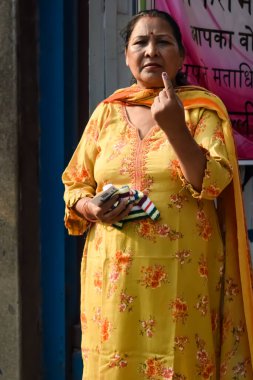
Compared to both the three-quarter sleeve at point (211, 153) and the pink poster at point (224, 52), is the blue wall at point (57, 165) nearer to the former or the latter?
the pink poster at point (224, 52)

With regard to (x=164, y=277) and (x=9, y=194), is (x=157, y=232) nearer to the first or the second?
(x=164, y=277)

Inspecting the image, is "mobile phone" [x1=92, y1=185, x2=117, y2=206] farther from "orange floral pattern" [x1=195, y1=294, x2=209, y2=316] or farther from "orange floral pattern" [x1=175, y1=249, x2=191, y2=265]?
"orange floral pattern" [x1=195, y1=294, x2=209, y2=316]

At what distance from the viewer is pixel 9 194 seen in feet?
12.7

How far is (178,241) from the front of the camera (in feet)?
8.05

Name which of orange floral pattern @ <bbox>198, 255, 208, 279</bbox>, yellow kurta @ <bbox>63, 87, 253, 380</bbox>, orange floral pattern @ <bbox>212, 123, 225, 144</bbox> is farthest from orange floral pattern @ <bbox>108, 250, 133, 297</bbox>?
orange floral pattern @ <bbox>212, 123, 225, 144</bbox>

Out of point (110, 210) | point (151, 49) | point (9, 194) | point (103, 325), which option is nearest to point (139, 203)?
point (110, 210)

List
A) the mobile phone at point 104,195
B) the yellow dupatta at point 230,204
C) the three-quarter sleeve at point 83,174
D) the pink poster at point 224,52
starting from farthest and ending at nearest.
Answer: the pink poster at point 224,52, the three-quarter sleeve at point 83,174, the yellow dupatta at point 230,204, the mobile phone at point 104,195

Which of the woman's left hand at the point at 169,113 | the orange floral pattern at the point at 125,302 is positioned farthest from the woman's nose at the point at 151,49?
the orange floral pattern at the point at 125,302

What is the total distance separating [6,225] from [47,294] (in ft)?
1.35

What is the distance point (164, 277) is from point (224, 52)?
5.92ft

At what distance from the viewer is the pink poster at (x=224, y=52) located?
12.4 ft

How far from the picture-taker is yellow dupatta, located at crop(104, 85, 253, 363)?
8.25 ft

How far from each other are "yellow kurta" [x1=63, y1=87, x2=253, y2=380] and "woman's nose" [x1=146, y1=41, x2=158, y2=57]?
0.23 m

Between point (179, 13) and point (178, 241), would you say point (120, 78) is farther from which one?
point (178, 241)
